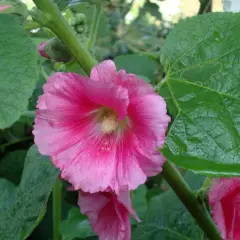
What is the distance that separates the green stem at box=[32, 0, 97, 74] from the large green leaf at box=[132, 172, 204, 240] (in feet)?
0.91

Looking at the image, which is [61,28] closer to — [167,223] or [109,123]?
[109,123]

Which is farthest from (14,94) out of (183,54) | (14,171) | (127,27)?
(127,27)

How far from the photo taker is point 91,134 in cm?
44

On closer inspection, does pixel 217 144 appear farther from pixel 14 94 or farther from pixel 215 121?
pixel 14 94

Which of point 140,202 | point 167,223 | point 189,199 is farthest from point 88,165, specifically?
point 140,202

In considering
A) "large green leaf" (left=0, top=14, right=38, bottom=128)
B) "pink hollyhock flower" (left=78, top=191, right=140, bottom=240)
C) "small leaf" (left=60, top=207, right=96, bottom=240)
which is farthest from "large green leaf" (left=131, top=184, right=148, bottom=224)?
"large green leaf" (left=0, top=14, right=38, bottom=128)

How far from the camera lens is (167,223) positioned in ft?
2.17

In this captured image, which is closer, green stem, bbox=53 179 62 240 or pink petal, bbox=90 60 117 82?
pink petal, bbox=90 60 117 82

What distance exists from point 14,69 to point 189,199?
215 mm

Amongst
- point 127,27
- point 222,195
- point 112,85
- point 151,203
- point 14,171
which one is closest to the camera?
point 112,85

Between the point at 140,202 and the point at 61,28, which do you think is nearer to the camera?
the point at 61,28

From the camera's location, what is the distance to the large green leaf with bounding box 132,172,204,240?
2.12ft

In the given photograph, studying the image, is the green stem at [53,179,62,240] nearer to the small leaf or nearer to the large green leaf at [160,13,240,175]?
the small leaf

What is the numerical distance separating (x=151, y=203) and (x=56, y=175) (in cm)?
18
